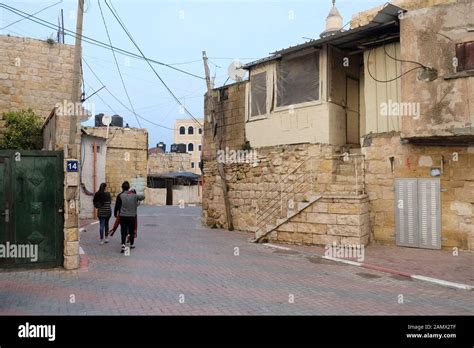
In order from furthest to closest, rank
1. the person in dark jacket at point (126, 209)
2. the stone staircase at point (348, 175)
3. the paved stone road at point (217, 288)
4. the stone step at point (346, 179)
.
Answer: the stone step at point (346, 179) → the stone staircase at point (348, 175) → the person in dark jacket at point (126, 209) → the paved stone road at point (217, 288)

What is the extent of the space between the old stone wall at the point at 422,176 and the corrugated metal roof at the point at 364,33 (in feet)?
9.79

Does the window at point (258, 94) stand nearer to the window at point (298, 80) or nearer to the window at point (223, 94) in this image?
the window at point (298, 80)

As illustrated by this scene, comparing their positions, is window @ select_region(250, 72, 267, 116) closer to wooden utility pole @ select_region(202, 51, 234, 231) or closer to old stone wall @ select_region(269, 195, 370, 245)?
wooden utility pole @ select_region(202, 51, 234, 231)

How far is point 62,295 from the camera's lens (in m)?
6.36

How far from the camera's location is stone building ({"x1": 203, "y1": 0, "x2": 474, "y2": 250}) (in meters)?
10.0

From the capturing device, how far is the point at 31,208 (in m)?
8.12

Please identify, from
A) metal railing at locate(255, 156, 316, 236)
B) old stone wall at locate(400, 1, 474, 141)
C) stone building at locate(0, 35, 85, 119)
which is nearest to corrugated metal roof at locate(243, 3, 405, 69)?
old stone wall at locate(400, 1, 474, 141)

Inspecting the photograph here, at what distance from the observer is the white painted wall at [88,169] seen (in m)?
19.1

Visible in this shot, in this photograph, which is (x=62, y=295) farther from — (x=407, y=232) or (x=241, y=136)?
(x=241, y=136)

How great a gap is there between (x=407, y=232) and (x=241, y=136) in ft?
23.8

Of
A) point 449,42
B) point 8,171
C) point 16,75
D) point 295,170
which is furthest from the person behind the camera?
point 16,75

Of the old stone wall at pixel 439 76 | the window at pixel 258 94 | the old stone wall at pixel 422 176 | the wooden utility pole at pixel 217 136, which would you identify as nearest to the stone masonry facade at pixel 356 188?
the old stone wall at pixel 422 176

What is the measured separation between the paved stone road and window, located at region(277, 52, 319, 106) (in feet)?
19.1
